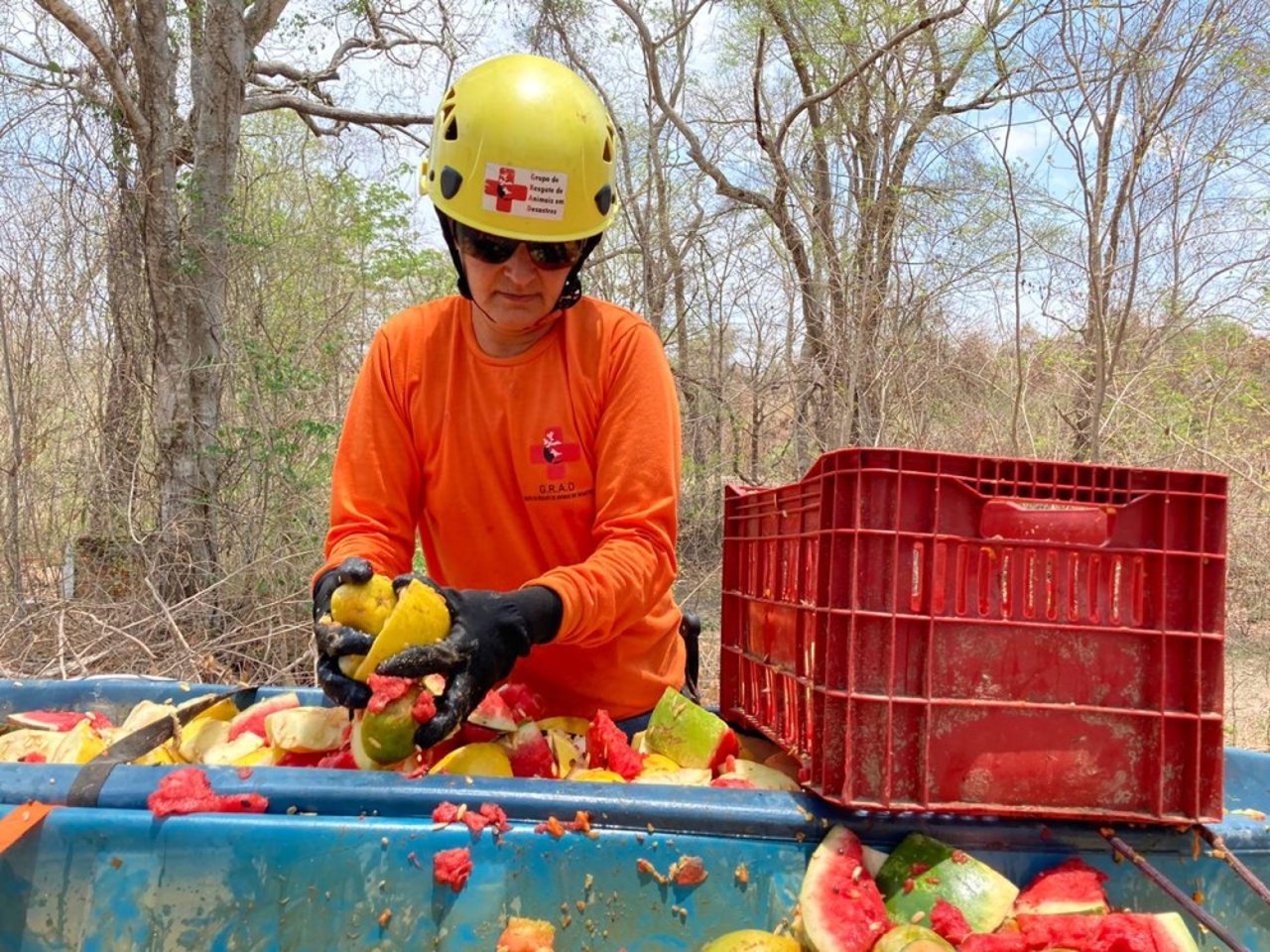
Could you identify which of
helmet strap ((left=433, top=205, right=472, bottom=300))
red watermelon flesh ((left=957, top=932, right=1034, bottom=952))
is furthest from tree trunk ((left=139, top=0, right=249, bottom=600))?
red watermelon flesh ((left=957, top=932, right=1034, bottom=952))

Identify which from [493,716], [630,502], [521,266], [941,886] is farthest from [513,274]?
[941,886]

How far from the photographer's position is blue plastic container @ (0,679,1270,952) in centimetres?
142

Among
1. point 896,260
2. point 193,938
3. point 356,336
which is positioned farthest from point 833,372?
point 193,938

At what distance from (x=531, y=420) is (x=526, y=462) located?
0.10 m

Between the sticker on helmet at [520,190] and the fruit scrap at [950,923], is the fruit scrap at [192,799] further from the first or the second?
the sticker on helmet at [520,190]

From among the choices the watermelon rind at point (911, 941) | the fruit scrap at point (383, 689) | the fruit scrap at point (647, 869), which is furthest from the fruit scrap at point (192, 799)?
the watermelon rind at point (911, 941)

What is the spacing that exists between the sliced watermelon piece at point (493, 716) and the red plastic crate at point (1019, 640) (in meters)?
0.62

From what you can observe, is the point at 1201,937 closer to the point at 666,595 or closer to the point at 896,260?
the point at 666,595

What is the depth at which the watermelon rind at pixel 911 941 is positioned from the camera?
129 centimetres

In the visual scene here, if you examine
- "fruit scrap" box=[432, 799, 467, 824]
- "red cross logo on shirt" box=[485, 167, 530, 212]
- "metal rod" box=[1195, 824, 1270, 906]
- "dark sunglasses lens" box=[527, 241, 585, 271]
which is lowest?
"metal rod" box=[1195, 824, 1270, 906]

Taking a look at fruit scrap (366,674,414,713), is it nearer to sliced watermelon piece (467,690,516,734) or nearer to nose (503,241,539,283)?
sliced watermelon piece (467,690,516,734)

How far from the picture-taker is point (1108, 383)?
568 centimetres

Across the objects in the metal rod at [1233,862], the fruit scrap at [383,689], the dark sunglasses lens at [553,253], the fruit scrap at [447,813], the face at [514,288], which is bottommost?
the metal rod at [1233,862]

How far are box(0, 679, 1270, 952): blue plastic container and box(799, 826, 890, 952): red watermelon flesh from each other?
39 mm
